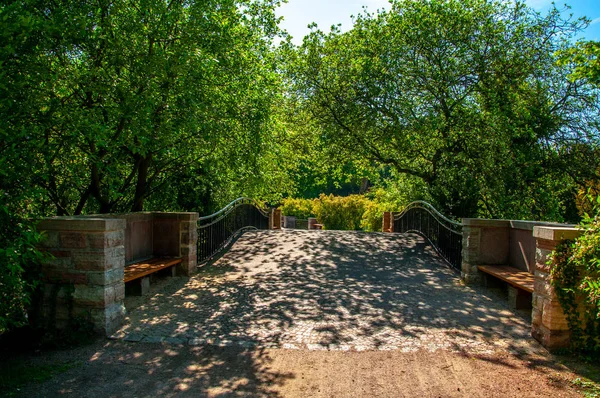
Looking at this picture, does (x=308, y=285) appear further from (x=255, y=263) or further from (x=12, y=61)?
(x=12, y=61)

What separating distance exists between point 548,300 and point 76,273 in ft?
17.7

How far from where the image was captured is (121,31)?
282 inches

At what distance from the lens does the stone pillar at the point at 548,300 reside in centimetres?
475

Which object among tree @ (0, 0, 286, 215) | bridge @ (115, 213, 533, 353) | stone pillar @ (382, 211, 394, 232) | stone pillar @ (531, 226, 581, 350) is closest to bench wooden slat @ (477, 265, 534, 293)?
bridge @ (115, 213, 533, 353)

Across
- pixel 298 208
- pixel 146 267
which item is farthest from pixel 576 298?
pixel 298 208

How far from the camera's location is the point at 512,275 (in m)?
6.60

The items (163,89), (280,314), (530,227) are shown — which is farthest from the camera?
(163,89)

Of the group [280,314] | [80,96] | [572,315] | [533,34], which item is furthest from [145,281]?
[533,34]

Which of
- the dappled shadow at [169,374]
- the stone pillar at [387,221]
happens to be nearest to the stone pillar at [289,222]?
the stone pillar at [387,221]

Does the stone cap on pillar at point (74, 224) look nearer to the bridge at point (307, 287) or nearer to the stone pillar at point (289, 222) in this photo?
the bridge at point (307, 287)

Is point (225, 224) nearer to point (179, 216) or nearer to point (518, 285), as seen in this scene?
point (179, 216)

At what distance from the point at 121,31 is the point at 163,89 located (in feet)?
3.62

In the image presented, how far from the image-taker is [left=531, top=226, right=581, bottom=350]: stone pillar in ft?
15.6

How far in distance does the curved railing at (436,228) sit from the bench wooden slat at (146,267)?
5.41 m
